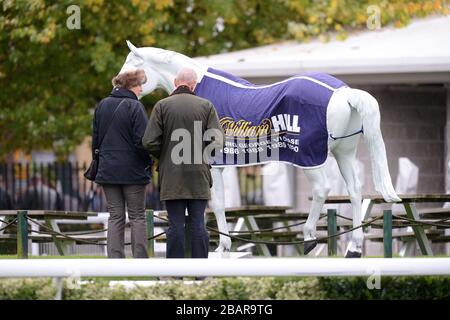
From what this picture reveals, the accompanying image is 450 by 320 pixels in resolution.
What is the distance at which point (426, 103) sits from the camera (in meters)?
20.8

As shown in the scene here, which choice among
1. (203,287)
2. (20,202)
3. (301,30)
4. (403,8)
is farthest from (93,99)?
(203,287)

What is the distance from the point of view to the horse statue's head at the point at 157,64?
42.9 feet

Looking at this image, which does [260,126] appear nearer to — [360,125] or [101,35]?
[360,125]

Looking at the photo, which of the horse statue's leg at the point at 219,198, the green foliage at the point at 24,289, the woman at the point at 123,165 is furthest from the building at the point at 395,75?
the green foliage at the point at 24,289

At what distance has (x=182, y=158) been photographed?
37.0 feet

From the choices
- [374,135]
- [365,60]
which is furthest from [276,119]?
[365,60]

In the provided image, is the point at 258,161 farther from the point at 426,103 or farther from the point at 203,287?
the point at 426,103

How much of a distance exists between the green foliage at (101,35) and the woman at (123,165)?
32.2ft

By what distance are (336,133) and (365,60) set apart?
708cm

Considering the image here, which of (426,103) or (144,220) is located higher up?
(426,103)

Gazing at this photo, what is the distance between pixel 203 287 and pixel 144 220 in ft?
6.60

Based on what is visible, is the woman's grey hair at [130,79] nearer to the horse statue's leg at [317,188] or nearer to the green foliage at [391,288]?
the horse statue's leg at [317,188]

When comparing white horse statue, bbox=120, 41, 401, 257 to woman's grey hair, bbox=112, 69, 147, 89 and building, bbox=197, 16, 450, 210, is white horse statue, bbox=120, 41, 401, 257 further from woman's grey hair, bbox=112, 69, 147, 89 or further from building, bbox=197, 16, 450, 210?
building, bbox=197, 16, 450, 210
